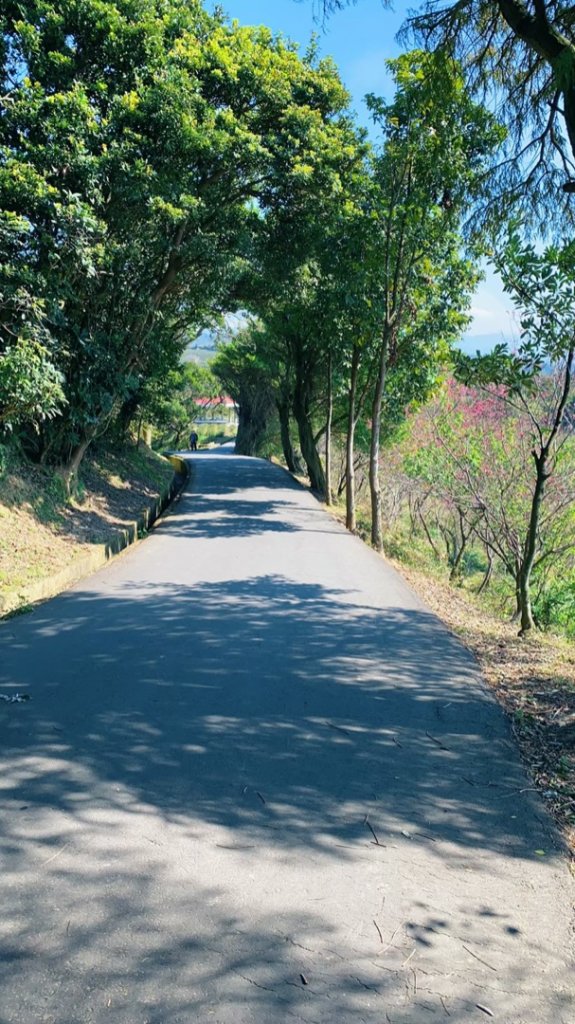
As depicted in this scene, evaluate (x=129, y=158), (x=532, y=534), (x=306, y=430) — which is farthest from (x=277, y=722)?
(x=306, y=430)

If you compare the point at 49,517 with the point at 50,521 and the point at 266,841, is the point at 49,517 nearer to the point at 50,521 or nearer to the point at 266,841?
the point at 50,521

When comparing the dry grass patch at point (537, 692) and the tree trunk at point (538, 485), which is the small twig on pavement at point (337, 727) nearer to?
the dry grass patch at point (537, 692)

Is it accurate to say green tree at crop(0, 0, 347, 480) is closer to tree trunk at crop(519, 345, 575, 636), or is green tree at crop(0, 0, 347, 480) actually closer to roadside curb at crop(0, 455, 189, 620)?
roadside curb at crop(0, 455, 189, 620)

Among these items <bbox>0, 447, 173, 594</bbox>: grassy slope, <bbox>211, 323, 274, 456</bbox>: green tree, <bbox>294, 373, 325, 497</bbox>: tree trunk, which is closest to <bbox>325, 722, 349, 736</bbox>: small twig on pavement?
<bbox>0, 447, 173, 594</bbox>: grassy slope

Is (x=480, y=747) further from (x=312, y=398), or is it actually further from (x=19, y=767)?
(x=312, y=398)

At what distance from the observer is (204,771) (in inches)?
163

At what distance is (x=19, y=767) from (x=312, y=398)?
23.6m

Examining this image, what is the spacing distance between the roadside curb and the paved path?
1517 mm

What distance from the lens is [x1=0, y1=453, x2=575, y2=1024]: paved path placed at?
251cm

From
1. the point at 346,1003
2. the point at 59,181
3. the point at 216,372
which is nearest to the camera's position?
the point at 346,1003

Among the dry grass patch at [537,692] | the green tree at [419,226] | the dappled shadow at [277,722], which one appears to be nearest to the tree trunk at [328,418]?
the green tree at [419,226]

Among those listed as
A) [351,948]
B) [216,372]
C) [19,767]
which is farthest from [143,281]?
[216,372]

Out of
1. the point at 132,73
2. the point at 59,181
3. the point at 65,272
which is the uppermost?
the point at 132,73

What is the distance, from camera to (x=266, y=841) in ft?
11.3
